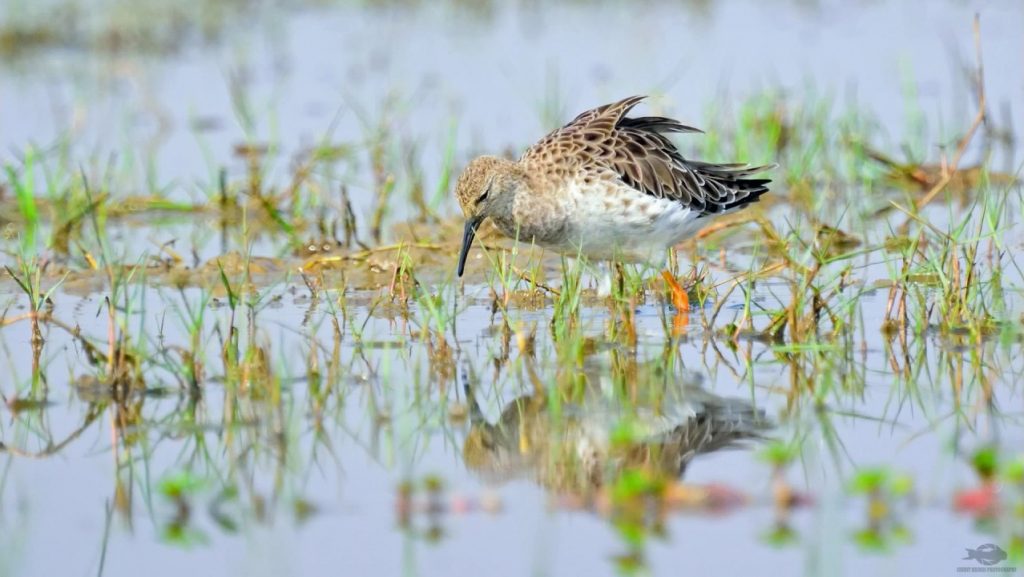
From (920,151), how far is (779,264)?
3681mm

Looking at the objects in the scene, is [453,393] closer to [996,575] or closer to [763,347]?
[763,347]

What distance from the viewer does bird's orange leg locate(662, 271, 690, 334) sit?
27.0ft

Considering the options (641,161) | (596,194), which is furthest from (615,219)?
(641,161)

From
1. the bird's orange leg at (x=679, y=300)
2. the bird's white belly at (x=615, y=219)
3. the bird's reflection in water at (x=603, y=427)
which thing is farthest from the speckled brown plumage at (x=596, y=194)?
the bird's reflection in water at (x=603, y=427)

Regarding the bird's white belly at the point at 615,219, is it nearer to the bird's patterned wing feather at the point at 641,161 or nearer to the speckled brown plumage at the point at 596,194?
the speckled brown plumage at the point at 596,194

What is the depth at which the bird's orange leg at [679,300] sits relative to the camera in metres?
8.23

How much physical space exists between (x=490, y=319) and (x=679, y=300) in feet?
3.16

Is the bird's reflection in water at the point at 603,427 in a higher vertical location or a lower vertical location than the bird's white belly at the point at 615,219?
lower

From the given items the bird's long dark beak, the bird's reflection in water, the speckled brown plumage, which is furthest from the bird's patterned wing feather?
the bird's reflection in water

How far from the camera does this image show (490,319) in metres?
8.30

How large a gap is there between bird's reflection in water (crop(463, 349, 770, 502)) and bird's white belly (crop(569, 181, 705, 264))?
1204 millimetres

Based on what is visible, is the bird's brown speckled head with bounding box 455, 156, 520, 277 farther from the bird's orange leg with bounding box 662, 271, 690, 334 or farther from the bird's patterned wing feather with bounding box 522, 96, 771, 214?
the bird's orange leg with bounding box 662, 271, 690, 334

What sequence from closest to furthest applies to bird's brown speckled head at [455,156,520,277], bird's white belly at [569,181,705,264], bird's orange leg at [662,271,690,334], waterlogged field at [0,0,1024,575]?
waterlogged field at [0,0,1024,575]
bird's orange leg at [662,271,690,334]
bird's white belly at [569,181,705,264]
bird's brown speckled head at [455,156,520,277]

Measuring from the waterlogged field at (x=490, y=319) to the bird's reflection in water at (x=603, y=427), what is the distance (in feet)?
0.07
